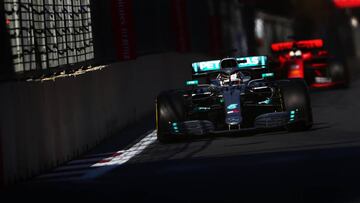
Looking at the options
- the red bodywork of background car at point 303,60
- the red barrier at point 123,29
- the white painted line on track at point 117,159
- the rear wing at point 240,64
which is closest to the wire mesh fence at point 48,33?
the red barrier at point 123,29

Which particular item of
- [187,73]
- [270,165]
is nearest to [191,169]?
[270,165]

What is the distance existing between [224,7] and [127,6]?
26.0 meters

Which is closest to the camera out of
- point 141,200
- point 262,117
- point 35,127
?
point 141,200

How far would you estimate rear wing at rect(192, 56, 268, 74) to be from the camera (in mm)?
18328

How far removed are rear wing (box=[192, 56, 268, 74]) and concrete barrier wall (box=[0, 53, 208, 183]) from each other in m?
1.80

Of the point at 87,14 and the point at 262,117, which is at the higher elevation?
the point at 87,14

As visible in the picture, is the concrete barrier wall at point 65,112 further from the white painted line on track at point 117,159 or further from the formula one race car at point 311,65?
the formula one race car at point 311,65

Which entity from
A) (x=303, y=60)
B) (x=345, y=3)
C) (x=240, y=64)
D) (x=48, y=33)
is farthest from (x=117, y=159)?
(x=345, y=3)

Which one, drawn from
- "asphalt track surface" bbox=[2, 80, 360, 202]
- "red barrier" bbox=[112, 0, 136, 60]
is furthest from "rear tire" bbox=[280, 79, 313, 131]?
"red barrier" bbox=[112, 0, 136, 60]

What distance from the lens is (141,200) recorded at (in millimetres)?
10109

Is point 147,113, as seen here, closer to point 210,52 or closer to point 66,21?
point 66,21

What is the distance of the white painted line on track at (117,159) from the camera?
13.8 metres

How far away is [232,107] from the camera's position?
16656 mm

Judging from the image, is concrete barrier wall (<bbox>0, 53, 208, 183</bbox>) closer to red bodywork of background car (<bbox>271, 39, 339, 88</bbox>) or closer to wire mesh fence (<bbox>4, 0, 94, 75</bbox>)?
wire mesh fence (<bbox>4, 0, 94, 75</bbox>)
